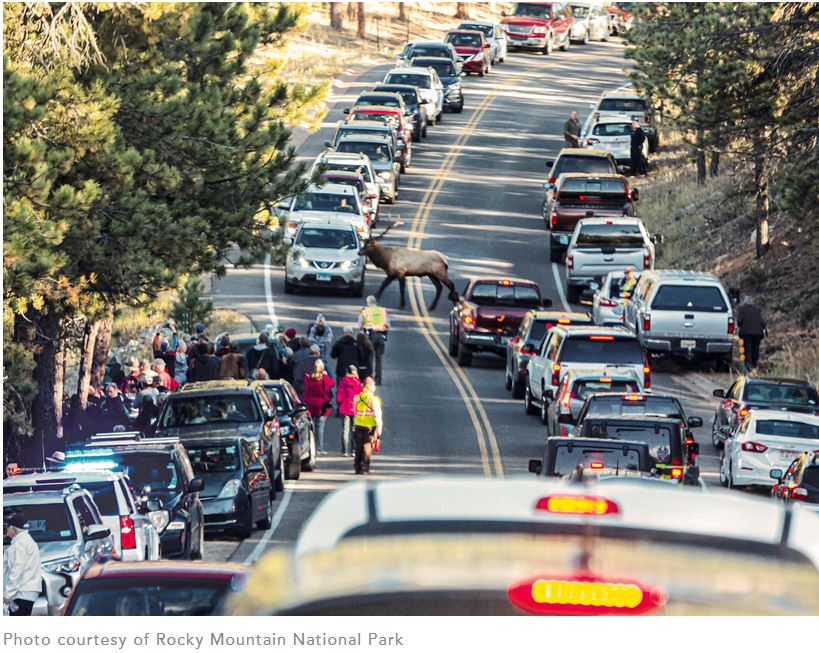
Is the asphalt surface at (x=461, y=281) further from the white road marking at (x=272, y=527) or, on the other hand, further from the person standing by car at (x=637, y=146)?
the person standing by car at (x=637, y=146)

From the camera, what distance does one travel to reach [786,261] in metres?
41.8

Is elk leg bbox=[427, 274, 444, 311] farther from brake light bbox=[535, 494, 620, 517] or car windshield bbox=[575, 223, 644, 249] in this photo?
brake light bbox=[535, 494, 620, 517]

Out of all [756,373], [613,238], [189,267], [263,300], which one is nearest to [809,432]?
[189,267]

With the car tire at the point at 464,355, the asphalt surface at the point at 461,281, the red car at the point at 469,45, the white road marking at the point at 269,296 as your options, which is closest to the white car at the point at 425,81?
the asphalt surface at the point at 461,281

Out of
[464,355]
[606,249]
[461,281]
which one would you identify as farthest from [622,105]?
[464,355]

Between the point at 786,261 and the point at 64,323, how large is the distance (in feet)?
67.8

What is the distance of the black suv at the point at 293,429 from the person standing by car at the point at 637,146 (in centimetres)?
3007

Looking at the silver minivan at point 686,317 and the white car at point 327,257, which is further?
the white car at point 327,257

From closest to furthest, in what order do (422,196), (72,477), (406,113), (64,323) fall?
1. (72,477)
2. (64,323)
3. (422,196)
4. (406,113)

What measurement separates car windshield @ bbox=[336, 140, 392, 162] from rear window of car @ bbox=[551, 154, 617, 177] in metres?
6.02

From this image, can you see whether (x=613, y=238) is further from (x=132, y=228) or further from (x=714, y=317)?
(x=132, y=228)

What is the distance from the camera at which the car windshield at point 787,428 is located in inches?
903

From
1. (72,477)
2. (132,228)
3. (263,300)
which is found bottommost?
(263,300)

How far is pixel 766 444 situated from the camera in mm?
22719
